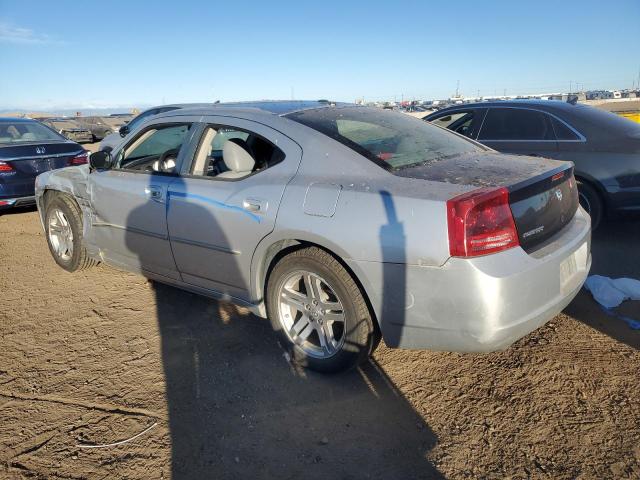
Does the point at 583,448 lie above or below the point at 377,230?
below

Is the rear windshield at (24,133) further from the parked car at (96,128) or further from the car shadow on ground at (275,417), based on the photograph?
the parked car at (96,128)

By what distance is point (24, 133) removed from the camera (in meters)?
7.82

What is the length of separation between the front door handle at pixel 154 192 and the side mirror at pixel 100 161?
0.77 m

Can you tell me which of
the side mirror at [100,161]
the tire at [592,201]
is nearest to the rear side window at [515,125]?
the tire at [592,201]

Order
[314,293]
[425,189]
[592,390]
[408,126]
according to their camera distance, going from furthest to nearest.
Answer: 1. [408,126]
2. [314,293]
3. [592,390]
4. [425,189]

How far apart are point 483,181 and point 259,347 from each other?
1837mm

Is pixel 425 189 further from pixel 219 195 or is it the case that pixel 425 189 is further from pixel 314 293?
pixel 219 195

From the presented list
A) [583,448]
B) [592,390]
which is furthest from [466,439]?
[592,390]

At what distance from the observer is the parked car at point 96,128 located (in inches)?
741

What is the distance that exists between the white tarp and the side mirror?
4.12m

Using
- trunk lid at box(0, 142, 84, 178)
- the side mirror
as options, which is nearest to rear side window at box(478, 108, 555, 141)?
the side mirror

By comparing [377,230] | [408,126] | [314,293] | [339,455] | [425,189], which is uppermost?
[408,126]

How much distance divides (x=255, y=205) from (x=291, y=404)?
118cm

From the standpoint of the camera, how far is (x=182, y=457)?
7.66 feet
